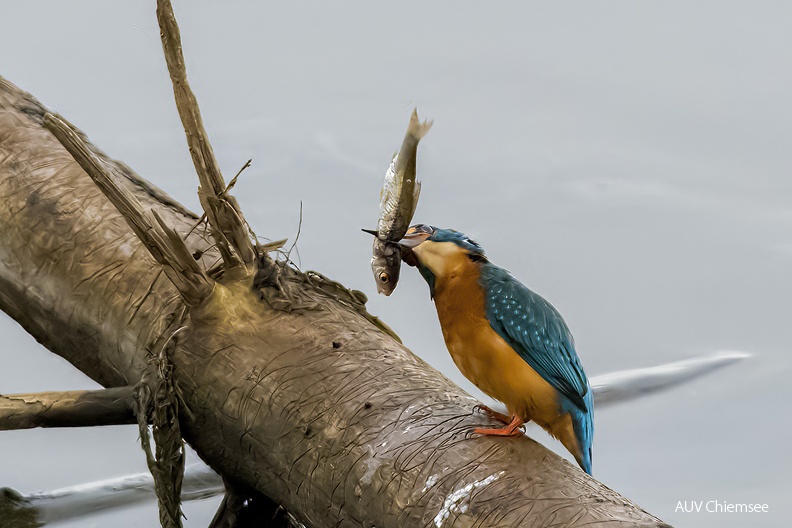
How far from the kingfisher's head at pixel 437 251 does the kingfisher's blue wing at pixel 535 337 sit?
45 mm

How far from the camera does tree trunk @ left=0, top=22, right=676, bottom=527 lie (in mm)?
1016

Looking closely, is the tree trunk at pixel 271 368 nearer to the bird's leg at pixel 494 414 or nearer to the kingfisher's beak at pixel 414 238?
the bird's leg at pixel 494 414

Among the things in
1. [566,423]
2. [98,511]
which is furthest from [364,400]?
[98,511]

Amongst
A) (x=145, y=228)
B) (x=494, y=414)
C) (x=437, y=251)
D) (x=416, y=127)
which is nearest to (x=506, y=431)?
(x=494, y=414)

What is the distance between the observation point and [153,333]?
1.24 metres

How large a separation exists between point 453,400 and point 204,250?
0.41m

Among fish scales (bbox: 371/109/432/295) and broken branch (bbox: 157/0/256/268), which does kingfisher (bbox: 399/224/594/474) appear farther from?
broken branch (bbox: 157/0/256/268)

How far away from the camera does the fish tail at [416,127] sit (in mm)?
1086

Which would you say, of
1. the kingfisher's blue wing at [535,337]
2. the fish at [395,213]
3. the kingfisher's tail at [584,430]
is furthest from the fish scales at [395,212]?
the kingfisher's tail at [584,430]

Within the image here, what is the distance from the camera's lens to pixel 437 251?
3.67 ft

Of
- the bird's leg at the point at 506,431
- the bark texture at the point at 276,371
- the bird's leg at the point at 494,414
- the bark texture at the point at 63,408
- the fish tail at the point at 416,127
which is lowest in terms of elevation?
the bark texture at the point at 63,408

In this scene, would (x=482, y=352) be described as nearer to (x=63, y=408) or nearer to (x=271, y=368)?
(x=271, y=368)

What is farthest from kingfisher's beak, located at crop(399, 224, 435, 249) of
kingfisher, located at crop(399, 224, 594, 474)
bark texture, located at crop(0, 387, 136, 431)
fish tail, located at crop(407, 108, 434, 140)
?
bark texture, located at crop(0, 387, 136, 431)

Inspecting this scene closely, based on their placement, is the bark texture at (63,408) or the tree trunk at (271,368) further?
the bark texture at (63,408)
